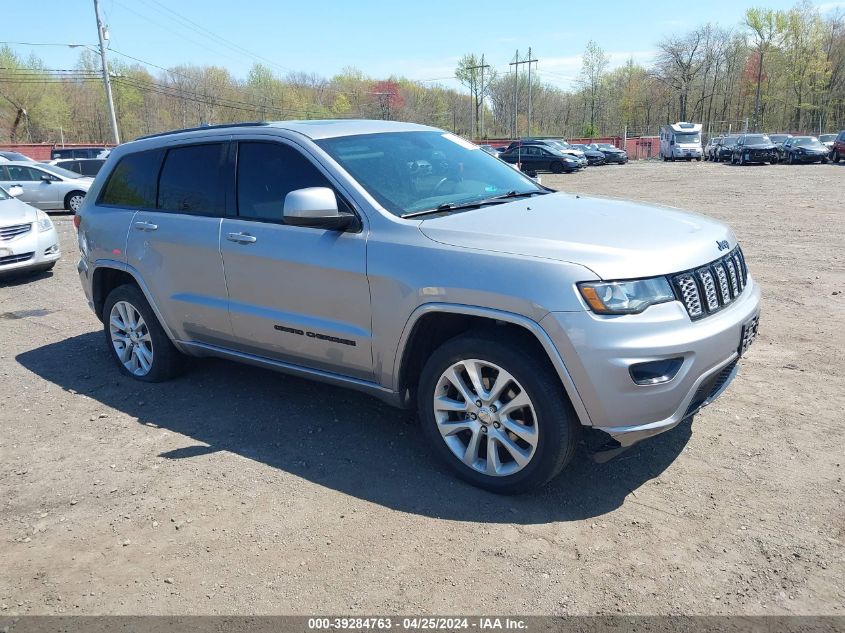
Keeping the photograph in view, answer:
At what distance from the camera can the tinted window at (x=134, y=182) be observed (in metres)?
5.13

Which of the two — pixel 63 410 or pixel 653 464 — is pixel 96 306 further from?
pixel 653 464

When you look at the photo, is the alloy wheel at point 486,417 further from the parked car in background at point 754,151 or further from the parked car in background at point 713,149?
the parked car in background at point 713,149

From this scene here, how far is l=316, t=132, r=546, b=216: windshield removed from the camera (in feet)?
13.1

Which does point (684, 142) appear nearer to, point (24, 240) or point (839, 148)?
point (839, 148)

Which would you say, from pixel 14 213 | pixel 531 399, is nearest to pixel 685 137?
pixel 14 213

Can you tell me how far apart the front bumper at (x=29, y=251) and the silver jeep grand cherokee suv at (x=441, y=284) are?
526cm

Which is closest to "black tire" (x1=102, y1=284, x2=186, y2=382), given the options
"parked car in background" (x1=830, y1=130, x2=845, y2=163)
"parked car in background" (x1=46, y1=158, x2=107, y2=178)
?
"parked car in background" (x1=46, y1=158, x2=107, y2=178)

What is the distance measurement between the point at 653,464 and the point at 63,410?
13.6 feet

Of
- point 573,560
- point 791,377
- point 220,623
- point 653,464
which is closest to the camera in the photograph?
point 220,623

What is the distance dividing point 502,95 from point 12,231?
98.7 meters

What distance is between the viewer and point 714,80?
291 ft

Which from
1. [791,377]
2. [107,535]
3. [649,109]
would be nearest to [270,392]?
[107,535]

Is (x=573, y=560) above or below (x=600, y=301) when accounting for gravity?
below

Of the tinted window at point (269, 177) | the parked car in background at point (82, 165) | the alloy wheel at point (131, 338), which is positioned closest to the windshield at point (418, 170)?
the tinted window at point (269, 177)
